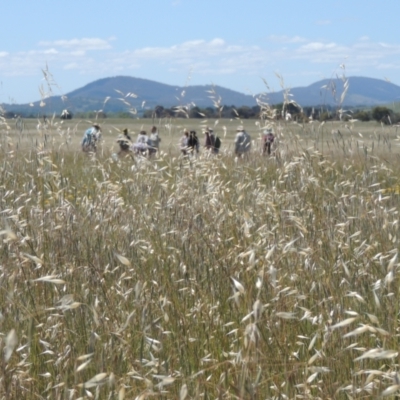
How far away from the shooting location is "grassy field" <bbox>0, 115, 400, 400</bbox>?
186cm

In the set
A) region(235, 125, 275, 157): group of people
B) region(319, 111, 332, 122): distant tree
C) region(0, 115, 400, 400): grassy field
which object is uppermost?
region(319, 111, 332, 122): distant tree

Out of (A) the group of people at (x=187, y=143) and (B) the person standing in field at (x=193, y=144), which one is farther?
A: (B) the person standing in field at (x=193, y=144)

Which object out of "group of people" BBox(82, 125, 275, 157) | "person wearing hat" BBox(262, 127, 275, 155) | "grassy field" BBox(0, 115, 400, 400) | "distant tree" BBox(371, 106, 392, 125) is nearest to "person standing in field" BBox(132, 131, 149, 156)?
"group of people" BBox(82, 125, 275, 157)

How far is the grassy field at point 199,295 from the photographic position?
6.09ft

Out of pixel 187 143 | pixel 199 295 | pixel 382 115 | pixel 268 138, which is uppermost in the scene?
pixel 382 115

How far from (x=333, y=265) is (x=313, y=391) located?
802mm

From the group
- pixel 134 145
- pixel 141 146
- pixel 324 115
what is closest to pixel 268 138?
pixel 134 145

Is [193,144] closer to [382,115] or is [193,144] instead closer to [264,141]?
[264,141]

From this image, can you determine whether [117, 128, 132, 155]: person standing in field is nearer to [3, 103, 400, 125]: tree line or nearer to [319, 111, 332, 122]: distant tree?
[3, 103, 400, 125]: tree line

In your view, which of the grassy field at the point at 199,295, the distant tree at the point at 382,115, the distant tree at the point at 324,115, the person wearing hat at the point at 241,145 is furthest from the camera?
the person wearing hat at the point at 241,145

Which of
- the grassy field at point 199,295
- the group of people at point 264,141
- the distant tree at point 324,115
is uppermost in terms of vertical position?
the distant tree at point 324,115

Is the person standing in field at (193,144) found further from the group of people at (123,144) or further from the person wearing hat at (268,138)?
the person wearing hat at (268,138)

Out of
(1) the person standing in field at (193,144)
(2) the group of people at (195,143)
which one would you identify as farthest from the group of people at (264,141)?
(1) the person standing in field at (193,144)

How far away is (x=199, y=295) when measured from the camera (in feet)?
9.14
